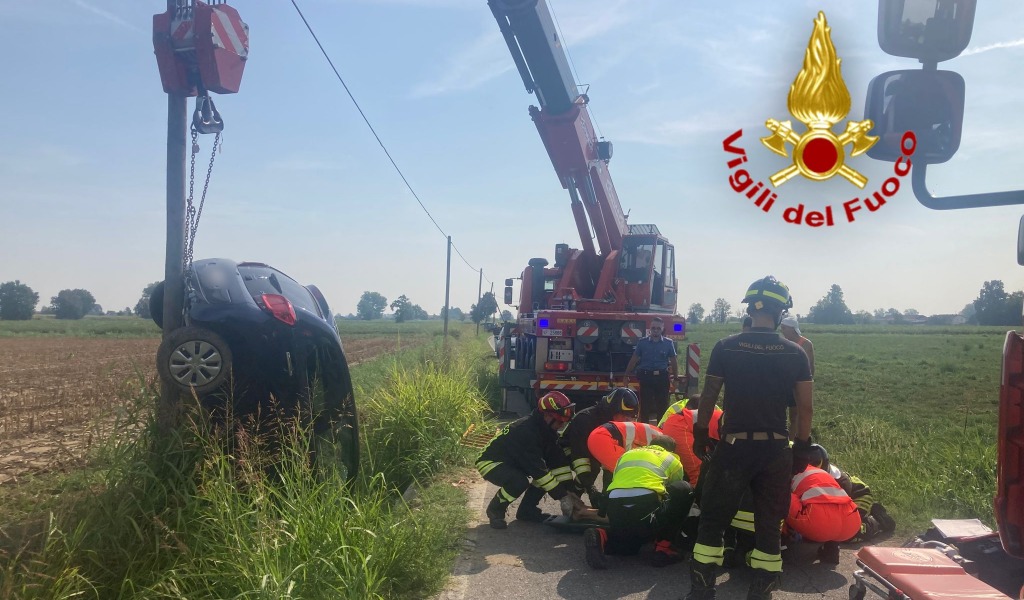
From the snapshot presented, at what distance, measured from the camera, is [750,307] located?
4777 millimetres

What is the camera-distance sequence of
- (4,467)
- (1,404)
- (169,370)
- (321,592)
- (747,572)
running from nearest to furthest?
(321,592) → (169,370) → (747,572) → (4,467) → (1,404)

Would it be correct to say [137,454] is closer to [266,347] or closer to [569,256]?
[266,347]

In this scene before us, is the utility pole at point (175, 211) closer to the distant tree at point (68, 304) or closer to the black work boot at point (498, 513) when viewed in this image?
the black work boot at point (498, 513)

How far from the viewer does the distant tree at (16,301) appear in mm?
66688

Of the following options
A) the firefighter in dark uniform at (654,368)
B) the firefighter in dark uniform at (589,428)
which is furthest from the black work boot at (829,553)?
the firefighter in dark uniform at (654,368)

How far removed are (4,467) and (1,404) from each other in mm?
6510

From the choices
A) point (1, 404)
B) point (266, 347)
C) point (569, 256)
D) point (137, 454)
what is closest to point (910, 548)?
point (266, 347)

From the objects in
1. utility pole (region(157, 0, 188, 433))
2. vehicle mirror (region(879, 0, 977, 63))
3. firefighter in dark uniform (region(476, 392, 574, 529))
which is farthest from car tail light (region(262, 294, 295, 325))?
vehicle mirror (region(879, 0, 977, 63))

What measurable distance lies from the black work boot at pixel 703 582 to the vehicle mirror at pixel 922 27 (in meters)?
3.18

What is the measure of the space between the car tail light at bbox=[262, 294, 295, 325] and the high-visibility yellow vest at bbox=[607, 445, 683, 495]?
7.86 ft

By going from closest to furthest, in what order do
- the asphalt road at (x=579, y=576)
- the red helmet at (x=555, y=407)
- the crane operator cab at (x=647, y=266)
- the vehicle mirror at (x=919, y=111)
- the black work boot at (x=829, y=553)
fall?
1. the vehicle mirror at (x=919, y=111)
2. the asphalt road at (x=579, y=576)
3. the black work boot at (x=829, y=553)
4. the red helmet at (x=555, y=407)
5. the crane operator cab at (x=647, y=266)

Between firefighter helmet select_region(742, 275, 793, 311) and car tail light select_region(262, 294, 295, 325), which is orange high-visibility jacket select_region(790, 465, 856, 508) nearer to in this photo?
firefighter helmet select_region(742, 275, 793, 311)

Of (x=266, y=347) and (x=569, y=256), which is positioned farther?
(x=569, y=256)

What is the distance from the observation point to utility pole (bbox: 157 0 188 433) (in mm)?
5012
